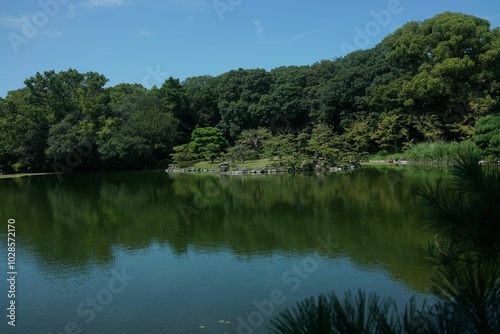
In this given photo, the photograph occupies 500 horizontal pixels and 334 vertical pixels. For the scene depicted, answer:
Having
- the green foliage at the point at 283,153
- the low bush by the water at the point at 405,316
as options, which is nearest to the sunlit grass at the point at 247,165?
the green foliage at the point at 283,153

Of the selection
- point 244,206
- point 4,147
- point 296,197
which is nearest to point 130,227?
point 244,206

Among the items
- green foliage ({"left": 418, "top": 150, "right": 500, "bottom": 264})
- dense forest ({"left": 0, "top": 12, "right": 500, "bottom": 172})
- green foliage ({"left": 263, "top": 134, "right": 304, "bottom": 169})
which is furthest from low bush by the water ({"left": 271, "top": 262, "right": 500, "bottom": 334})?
green foliage ({"left": 263, "top": 134, "right": 304, "bottom": 169})

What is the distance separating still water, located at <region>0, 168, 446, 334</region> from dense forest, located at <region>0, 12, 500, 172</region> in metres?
12.6

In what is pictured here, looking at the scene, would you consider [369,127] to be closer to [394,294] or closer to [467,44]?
[467,44]

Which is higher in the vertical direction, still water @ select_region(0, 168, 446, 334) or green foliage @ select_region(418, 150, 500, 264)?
green foliage @ select_region(418, 150, 500, 264)

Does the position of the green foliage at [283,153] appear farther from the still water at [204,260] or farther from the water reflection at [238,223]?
the still water at [204,260]

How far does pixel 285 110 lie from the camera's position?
100 feet

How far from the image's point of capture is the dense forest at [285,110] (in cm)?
2386

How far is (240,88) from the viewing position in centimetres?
3334

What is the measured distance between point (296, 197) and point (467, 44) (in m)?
17.1

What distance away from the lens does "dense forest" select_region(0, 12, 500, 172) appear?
23.9m

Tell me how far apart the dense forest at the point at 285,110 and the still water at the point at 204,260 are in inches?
494

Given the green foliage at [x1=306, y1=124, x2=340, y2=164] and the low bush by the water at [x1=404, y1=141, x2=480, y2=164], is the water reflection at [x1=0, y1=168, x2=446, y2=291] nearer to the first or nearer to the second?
the low bush by the water at [x1=404, y1=141, x2=480, y2=164]

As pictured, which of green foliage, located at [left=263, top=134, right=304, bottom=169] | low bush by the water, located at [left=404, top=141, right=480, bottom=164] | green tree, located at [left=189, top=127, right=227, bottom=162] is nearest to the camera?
low bush by the water, located at [left=404, top=141, right=480, bottom=164]
